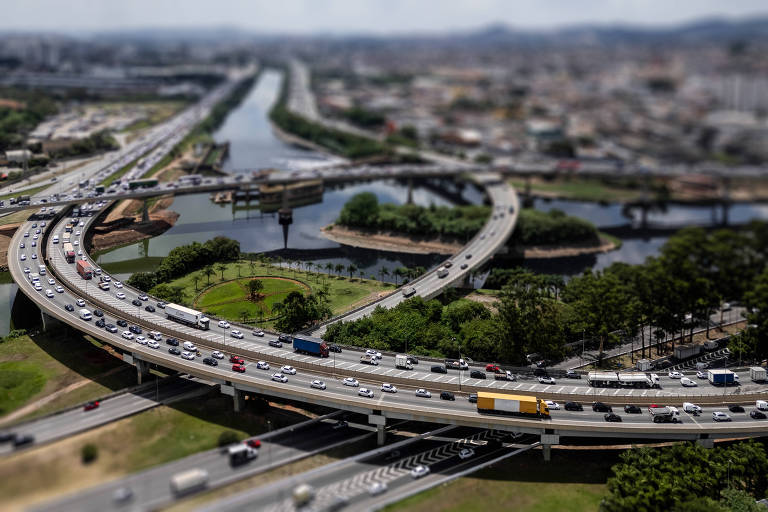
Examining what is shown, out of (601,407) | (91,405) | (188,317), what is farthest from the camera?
(188,317)

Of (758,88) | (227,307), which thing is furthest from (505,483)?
(758,88)

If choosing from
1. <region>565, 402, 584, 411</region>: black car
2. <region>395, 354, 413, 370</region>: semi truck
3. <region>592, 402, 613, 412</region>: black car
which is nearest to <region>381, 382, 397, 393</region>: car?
<region>395, 354, 413, 370</region>: semi truck

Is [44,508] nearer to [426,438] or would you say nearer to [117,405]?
[117,405]

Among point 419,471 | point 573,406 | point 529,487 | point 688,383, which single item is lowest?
point 529,487

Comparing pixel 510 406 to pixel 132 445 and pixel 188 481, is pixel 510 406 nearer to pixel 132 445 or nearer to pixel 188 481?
pixel 188 481

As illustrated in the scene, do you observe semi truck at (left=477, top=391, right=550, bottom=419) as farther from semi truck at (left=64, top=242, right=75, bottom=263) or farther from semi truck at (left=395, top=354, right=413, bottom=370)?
semi truck at (left=64, top=242, right=75, bottom=263)

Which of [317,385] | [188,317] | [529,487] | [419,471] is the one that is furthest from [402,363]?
[188,317]

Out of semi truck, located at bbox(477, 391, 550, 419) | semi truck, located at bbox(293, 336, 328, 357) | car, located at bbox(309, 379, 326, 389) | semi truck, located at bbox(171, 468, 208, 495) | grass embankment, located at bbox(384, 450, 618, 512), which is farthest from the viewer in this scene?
semi truck, located at bbox(293, 336, 328, 357)
